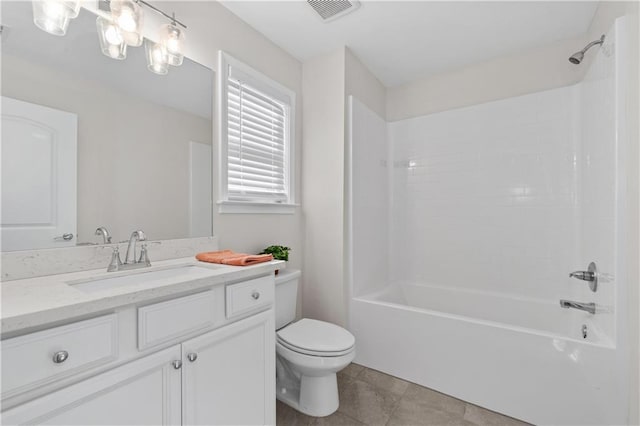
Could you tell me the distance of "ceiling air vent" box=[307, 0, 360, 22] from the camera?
6.00 ft

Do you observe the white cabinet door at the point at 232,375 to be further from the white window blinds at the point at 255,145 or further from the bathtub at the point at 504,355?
the bathtub at the point at 504,355

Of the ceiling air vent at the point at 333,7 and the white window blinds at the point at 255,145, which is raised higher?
the ceiling air vent at the point at 333,7

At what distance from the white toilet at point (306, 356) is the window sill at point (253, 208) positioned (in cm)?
46

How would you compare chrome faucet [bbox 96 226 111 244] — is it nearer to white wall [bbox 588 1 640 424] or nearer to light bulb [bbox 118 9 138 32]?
light bulb [bbox 118 9 138 32]

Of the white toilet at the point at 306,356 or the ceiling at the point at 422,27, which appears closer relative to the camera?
the white toilet at the point at 306,356

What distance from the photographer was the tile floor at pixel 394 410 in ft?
5.44

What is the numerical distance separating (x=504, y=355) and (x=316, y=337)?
1.10 meters

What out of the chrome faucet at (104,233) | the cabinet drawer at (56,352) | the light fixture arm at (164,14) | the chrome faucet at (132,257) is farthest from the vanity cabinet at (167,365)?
the light fixture arm at (164,14)

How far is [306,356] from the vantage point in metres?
1.62

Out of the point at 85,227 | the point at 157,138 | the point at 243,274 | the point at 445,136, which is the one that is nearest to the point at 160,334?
the point at 243,274

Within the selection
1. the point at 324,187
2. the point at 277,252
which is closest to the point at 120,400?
the point at 277,252

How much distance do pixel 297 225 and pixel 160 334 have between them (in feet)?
5.05

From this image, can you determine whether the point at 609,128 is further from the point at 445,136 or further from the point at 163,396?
the point at 163,396

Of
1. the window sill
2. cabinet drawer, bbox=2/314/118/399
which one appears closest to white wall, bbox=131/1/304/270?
the window sill
